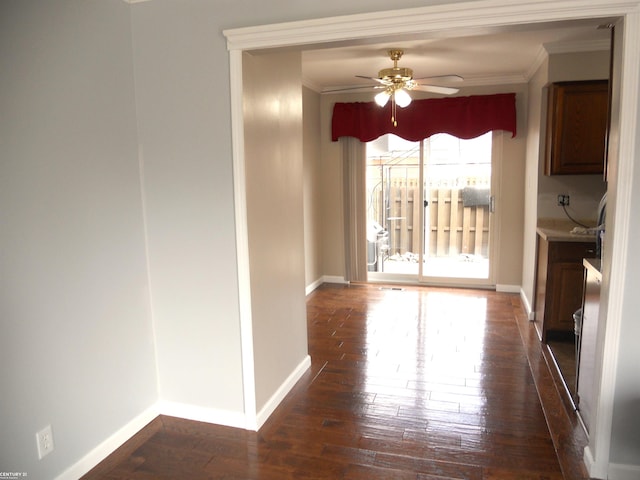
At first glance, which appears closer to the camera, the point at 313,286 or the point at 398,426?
the point at 398,426

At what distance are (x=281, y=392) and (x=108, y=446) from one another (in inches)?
40.9

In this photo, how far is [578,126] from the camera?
4.03 meters

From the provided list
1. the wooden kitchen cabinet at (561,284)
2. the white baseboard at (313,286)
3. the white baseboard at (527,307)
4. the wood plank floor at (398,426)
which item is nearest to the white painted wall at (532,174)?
the white baseboard at (527,307)

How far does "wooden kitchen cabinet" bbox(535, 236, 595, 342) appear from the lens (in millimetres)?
3785

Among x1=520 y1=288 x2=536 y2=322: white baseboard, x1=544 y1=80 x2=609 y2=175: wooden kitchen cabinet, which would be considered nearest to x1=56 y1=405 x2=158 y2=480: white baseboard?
x1=520 y1=288 x2=536 y2=322: white baseboard

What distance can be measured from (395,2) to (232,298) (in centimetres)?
171

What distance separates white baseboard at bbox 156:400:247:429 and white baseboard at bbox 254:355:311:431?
0.09 meters

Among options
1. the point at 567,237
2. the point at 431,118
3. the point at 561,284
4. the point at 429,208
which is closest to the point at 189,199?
the point at 567,237

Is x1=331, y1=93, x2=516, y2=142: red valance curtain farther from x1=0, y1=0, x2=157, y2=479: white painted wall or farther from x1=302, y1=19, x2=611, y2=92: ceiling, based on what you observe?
x1=0, y1=0, x2=157, y2=479: white painted wall

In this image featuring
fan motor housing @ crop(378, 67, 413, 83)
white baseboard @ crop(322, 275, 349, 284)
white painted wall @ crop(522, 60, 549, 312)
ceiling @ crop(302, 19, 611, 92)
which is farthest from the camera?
white baseboard @ crop(322, 275, 349, 284)

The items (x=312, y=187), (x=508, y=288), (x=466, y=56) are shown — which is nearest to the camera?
(x=466, y=56)

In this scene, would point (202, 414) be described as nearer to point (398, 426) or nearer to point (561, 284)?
point (398, 426)

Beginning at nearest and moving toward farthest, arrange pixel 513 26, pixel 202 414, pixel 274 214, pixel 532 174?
pixel 513 26
pixel 202 414
pixel 274 214
pixel 532 174

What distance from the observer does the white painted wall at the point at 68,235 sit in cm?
198
